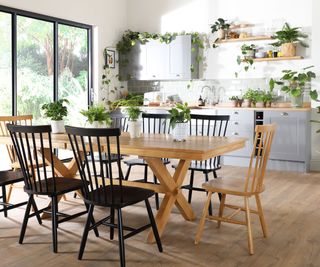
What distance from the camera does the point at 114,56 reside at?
8.28 meters

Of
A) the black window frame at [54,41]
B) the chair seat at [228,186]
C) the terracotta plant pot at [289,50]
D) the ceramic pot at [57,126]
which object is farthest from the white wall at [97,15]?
the chair seat at [228,186]

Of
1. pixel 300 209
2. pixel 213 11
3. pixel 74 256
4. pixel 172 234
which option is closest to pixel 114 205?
pixel 74 256

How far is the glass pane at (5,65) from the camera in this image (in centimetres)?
611

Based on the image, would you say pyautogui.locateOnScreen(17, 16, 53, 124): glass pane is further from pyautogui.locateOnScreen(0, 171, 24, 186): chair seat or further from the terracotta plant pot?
the terracotta plant pot

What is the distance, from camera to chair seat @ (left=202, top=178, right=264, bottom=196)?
3.31 m

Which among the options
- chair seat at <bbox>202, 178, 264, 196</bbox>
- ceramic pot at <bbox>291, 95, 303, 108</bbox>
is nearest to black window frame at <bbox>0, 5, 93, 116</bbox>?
ceramic pot at <bbox>291, 95, 303, 108</bbox>

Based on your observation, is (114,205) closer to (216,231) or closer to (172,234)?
(172,234)

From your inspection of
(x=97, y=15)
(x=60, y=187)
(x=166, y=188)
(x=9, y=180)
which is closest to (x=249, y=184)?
(x=166, y=188)

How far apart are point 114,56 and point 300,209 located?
16.2ft

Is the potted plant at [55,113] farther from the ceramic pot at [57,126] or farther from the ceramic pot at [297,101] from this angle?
the ceramic pot at [297,101]

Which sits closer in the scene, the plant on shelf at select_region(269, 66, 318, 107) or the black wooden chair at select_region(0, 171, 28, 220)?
the black wooden chair at select_region(0, 171, 28, 220)

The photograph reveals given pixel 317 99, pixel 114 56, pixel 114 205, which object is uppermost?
pixel 114 56

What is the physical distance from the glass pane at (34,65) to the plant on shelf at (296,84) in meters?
3.49

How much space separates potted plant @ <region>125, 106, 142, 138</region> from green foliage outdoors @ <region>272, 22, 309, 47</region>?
373 centimetres
